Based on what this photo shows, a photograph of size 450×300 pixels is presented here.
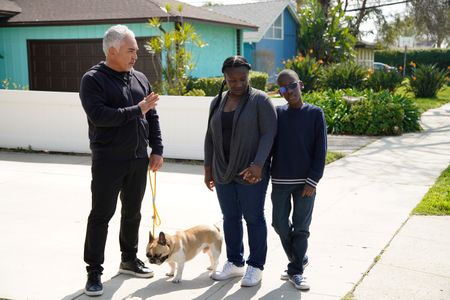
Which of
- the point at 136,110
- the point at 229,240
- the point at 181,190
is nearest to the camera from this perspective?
the point at 136,110

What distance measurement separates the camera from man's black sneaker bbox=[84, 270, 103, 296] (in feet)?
14.2

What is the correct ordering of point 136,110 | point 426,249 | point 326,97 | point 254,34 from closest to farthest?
point 136,110
point 426,249
point 326,97
point 254,34

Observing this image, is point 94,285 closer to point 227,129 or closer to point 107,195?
point 107,195

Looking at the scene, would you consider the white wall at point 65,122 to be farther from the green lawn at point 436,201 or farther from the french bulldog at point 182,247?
the french bulldog at point 182,247

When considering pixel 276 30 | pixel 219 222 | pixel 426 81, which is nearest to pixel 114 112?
pixel 219 222

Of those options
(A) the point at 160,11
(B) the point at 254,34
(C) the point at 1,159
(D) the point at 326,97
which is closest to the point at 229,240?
(C) the point at 1,159

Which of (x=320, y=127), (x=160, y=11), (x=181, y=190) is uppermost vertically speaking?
(x=160, y=11)

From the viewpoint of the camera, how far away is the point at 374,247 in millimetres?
5449

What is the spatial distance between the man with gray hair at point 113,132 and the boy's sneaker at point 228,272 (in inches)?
34.1

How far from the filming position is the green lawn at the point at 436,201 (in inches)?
263

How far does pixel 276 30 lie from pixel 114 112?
29327mm

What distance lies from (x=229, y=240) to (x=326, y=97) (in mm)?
10437

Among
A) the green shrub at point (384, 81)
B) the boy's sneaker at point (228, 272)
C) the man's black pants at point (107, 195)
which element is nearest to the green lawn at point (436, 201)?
the boy's sneaker at point (228, 272)

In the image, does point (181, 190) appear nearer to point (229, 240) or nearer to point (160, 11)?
point (229, 240)
